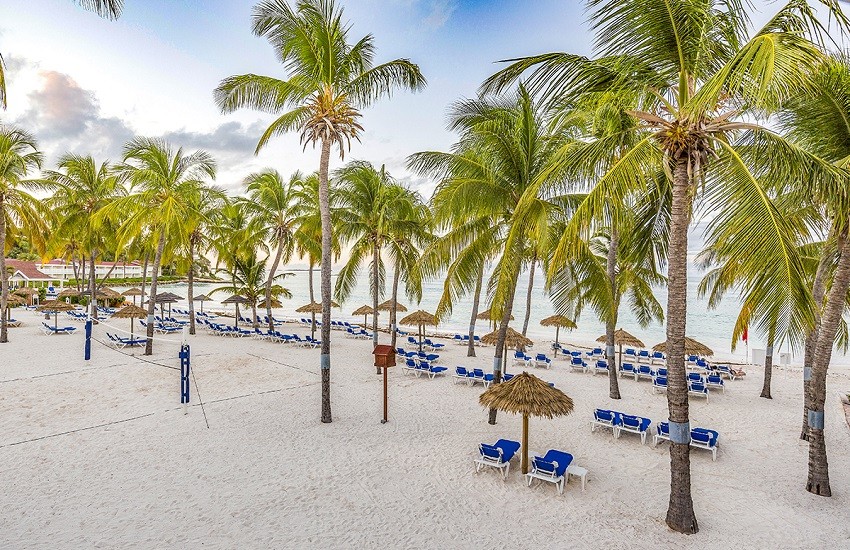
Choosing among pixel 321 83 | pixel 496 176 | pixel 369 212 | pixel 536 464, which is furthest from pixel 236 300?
pixel 536 464

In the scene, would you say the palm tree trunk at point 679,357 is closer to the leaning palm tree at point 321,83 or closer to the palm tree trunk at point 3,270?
the leaning palm tree at point 321,83

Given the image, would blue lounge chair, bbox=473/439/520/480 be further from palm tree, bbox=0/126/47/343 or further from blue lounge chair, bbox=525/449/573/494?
palm tree, bbox=0/126/47/343

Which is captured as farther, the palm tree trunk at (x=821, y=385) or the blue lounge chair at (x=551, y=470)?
the blue lounge chair at (x=551, y=470)

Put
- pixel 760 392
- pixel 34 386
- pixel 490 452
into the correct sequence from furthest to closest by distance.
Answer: pixel 760 392
pixel 34 386
pixel 490 452

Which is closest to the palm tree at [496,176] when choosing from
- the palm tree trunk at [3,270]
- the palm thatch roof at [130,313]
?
the palm thatch roof at [130,313]

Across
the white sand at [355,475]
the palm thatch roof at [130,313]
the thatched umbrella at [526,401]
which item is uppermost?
the palm thatch roof at [130,313]

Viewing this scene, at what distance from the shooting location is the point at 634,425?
358 inches

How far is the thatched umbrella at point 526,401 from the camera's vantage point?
714 centimetres

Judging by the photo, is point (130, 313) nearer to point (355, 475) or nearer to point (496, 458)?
point (355, 475)

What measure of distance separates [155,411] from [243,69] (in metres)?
8.37

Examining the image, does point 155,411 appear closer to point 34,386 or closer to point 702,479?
point 34,386

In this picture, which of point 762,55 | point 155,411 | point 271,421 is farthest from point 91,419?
point 762,55

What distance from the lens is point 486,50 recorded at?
12.3 meters

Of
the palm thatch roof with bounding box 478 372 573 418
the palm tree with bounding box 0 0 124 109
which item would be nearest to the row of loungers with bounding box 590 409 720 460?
the palm thatch roof with bounding box 478 372 573 418
